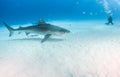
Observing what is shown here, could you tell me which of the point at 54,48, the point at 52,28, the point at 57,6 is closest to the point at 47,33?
the point at 52,28

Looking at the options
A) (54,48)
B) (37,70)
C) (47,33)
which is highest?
(47,33)

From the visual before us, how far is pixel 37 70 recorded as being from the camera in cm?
498

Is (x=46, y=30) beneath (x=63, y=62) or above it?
above

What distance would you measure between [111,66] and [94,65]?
489 millimetres

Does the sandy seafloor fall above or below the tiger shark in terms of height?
below

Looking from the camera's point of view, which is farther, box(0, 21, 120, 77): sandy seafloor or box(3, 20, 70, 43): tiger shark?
box(3, 20, 70, 43): tiger shark

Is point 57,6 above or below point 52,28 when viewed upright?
above

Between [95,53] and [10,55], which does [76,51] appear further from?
[10,55]

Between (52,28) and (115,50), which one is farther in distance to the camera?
(52,28)

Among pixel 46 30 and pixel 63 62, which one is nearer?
pixel 63 62

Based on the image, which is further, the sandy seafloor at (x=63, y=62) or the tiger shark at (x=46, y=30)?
the tiger shark at (x=46, y=30)

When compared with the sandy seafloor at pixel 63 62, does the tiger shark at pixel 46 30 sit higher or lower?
higher

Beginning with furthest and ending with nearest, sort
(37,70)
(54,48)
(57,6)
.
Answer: (57,6) → (54,48) → (37,70)

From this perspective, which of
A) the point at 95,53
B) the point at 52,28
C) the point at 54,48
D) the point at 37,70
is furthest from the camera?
the point at 52,28
